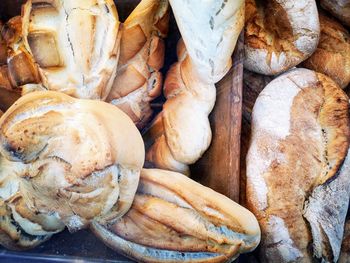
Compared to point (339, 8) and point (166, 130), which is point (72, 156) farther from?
point (339, 8)

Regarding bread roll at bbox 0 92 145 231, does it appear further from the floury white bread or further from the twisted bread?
the twisted bread

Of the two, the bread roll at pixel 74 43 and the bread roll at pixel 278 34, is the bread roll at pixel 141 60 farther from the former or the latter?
the bread roll at pixel 278 34

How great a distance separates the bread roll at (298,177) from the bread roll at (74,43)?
0.38 meters

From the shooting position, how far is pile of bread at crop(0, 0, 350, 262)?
90 cm

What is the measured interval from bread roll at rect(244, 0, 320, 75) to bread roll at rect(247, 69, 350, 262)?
0.10 metres

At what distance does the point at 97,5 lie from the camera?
3.35ft

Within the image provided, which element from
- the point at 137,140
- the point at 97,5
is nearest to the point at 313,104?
the point at 137,140

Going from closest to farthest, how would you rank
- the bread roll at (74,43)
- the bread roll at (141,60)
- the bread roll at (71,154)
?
the bread roll at (71,154) → the bread roll at (74,43) → the bread roll at (141,60)

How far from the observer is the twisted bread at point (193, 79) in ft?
3.06

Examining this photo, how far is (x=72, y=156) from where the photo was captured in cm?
87

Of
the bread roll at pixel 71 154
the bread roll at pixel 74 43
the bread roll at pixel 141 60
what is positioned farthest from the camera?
the bread roll at pixel 141 60

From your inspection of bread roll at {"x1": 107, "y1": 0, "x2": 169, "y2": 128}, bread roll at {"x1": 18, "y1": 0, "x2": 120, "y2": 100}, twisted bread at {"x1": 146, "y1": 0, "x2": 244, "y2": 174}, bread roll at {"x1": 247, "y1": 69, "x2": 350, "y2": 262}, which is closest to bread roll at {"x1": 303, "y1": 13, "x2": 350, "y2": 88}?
bread roll at {"x1": 247, "y1": 69, "x2": 350, "y2": 262}

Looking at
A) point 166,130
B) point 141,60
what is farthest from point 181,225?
point 141,60

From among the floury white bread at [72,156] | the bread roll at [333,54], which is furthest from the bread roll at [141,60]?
the bread roll at [333,54]
